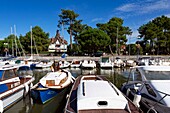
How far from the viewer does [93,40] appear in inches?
2472

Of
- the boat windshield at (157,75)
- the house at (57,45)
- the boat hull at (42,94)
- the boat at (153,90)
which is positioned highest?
the house at (57,45)

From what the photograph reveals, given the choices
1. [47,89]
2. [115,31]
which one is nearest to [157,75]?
[47,89]

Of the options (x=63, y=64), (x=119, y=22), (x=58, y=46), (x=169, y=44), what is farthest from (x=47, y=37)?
(x=169, y=44)

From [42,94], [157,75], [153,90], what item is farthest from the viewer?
[42,94]

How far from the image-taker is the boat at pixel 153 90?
8.73 m

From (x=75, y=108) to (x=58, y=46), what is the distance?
78553mm

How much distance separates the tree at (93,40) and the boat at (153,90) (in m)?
49.5

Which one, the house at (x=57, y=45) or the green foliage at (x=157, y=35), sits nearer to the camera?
the green foliage at (x=157, y=35)

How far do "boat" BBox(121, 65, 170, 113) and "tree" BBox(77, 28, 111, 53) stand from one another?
1949 inches

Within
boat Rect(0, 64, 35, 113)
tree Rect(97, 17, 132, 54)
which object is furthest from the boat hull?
tree Rect(97, 17, 132, 54)

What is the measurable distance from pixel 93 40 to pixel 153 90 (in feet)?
175

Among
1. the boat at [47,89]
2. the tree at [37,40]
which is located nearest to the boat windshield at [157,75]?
the boat at [47,89]

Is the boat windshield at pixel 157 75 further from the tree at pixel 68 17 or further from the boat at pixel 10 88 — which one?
the tree at pixel 68 17

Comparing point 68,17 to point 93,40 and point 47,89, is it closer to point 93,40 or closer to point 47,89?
point 93,40
